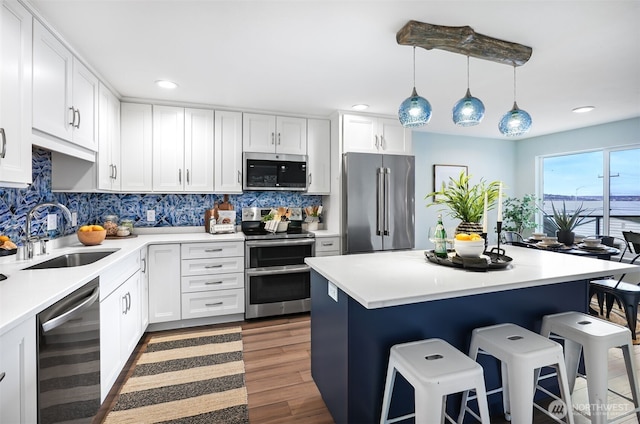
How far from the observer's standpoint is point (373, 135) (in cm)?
385

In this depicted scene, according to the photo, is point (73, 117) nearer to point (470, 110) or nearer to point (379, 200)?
point (470, 110)

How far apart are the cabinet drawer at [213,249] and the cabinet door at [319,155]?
117cm

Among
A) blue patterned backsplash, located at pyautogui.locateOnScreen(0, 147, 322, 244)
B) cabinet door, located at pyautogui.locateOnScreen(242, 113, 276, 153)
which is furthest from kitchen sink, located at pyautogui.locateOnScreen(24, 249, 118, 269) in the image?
cabinet door, located at pyautogui.locateOnScreen(242, 113, 276, 153)

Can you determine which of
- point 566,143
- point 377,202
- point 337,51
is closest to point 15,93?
point 337,51

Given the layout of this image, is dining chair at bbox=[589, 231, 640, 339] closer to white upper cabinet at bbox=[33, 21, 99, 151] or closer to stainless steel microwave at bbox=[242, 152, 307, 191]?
stainless steel microwave at bbox=[242, 152, 307, 191]

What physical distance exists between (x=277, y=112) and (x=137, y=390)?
3.01 meters

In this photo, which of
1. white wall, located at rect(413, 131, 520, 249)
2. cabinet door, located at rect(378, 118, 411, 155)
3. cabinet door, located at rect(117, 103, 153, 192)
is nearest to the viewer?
cabinet door, located at rect(117, 103, 153, 192)

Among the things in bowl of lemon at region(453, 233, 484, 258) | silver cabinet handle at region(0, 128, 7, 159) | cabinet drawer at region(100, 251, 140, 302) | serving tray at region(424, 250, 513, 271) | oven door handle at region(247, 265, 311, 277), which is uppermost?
silver cabinet handle at region(0, 128, 7, 159)

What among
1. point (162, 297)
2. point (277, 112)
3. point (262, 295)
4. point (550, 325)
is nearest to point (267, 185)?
point (277, 112)

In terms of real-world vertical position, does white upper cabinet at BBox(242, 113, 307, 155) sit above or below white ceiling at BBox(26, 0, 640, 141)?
below

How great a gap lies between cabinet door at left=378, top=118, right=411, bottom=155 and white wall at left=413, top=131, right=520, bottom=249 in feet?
3.22

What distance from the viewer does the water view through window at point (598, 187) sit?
4156 millimetres

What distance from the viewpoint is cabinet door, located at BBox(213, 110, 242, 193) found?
3.55m

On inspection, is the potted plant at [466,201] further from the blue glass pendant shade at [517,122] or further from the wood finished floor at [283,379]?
the wood finished floor at [283,379]
